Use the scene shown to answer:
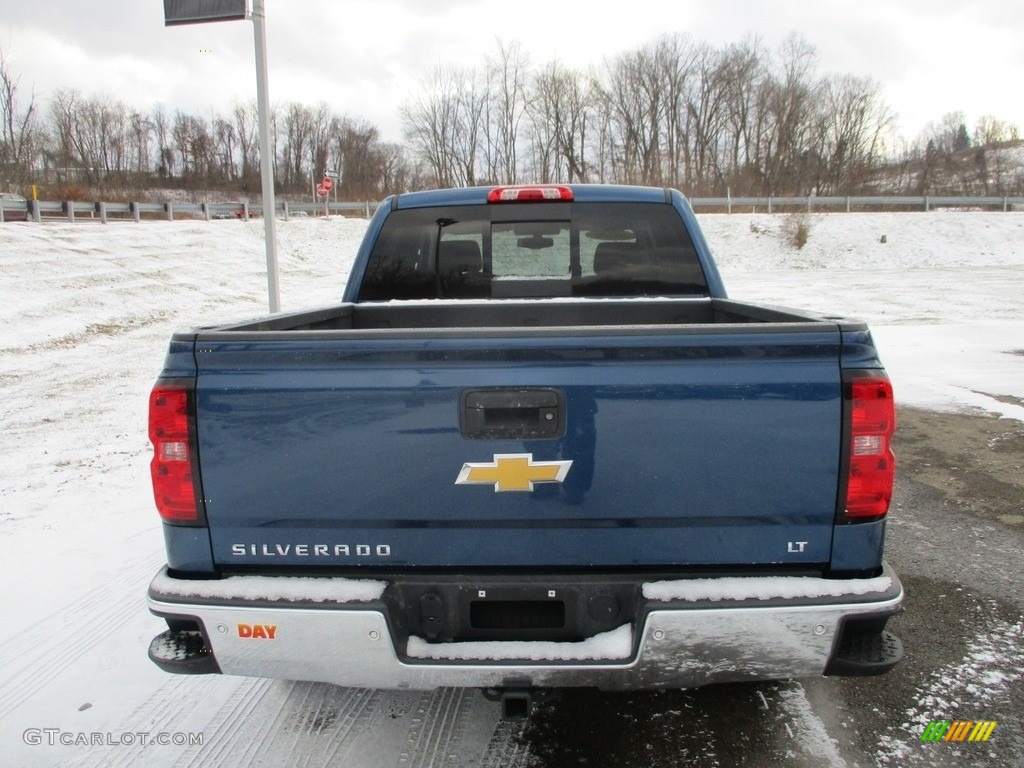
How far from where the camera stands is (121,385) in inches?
353

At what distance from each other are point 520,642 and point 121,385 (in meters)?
8.67

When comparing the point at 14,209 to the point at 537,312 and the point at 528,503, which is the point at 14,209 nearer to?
the point at 537,312

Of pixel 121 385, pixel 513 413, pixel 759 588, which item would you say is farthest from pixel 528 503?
pixel 121 385

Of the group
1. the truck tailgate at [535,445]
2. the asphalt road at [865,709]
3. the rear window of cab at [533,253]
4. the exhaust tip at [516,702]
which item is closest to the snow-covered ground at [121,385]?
the asphalt road at [865,709]

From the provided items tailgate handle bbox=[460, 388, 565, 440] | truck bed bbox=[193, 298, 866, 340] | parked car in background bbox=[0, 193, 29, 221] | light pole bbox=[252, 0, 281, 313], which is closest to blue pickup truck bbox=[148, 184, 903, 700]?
tailgate handle bbox=[460, 388, 565, 440]

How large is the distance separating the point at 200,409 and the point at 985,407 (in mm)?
8155

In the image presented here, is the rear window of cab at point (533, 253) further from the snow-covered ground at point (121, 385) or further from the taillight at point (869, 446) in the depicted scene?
the snow-covered ground at point (121, 385)

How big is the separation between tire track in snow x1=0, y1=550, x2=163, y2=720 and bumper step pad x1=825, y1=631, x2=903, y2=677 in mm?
3085

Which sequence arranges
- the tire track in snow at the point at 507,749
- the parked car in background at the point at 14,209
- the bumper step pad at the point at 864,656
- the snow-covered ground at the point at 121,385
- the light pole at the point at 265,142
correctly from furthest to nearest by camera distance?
the parked car in background at the point at 14,209 → the light pole at the point at 265,142 → the snow-covered ground at the point at 121,385 → the tire track in snow at the point at 507,749 → the bumper step pad at the point at 864,656

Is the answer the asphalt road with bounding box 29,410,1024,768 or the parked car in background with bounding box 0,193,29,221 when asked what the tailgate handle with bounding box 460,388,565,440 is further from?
the parked car in background with bounding box 0,193,29,221

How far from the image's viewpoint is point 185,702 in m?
2.79

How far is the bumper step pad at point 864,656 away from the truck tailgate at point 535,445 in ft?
1.00

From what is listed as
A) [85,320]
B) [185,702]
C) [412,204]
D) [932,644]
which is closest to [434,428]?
[185,702]

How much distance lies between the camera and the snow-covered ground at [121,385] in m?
2.85
